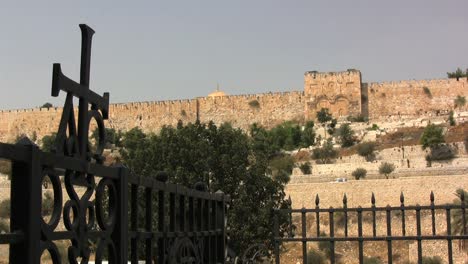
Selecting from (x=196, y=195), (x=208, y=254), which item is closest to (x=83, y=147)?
(x=196, y=195)

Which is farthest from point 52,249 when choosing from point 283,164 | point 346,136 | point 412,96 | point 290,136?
point 412,96

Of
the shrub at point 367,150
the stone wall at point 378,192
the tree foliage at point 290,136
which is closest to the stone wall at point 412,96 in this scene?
the tree foliage at point 290,136

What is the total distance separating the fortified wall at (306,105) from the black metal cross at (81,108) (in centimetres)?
4465

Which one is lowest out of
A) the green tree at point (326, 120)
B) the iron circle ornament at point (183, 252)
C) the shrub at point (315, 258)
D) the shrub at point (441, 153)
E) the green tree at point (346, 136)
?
the shrub at point (315, 258)

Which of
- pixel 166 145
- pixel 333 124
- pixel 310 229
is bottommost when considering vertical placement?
pixel 310 229

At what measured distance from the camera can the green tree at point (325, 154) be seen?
3778 cm

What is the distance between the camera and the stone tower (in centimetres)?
4722

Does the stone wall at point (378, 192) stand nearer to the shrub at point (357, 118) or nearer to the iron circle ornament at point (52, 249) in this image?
the shrub at point (357, 118)

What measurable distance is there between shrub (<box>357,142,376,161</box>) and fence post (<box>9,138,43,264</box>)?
35.4 meters

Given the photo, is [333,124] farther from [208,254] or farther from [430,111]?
[208,254]

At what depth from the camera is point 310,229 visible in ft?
80.7

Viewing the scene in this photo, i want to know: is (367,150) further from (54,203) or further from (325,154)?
(54,203)

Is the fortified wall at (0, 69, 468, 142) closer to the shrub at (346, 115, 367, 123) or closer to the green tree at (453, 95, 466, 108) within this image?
the green tree at (453, 95, 466, 108)

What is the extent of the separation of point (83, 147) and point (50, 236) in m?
0.33
